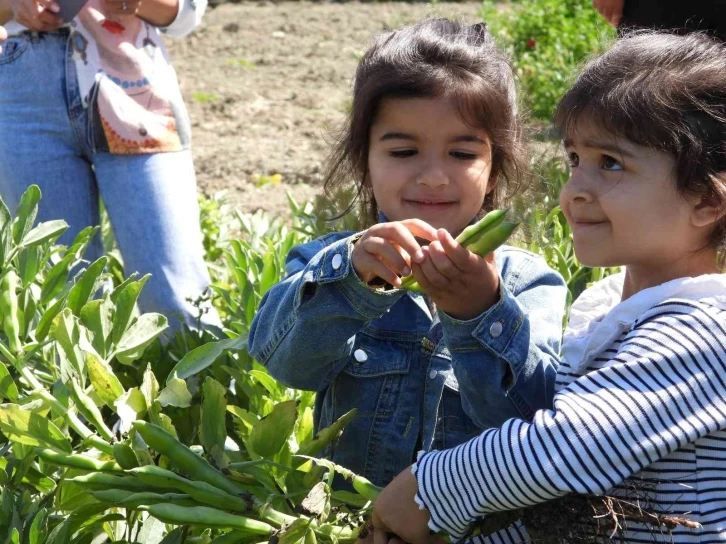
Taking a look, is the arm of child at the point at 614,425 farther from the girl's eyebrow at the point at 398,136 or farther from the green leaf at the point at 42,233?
the green leaf at the point at 42,233

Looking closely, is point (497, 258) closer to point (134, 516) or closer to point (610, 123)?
point (610, 123)

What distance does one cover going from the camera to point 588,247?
179cm

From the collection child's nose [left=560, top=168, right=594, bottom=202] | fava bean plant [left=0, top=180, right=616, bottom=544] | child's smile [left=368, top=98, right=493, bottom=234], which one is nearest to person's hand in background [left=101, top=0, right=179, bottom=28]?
fava bean plant [left=0, top=180, right=616, bottom=544]

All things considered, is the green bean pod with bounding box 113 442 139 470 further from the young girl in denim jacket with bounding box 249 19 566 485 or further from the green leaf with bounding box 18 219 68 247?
the green leaf with bounding box 18 219 68 247

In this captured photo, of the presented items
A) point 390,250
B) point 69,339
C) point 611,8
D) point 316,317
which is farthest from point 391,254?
point 611,8

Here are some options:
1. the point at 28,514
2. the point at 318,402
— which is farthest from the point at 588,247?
the point at 28,514

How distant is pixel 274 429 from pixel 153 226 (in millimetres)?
1440

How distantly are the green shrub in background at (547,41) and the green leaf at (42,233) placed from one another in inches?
142

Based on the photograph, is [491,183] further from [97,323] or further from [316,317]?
[97,323]

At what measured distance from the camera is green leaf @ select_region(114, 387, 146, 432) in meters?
1.97

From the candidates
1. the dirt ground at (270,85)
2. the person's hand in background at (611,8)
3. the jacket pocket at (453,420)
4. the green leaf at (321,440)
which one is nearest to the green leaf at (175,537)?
the green leaf at (321,440)

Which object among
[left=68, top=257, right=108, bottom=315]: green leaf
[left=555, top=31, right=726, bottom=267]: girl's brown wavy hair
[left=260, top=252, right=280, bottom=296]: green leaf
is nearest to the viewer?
[left=555, top=31, right=726, bottom=267]: girl's brown wavy hair

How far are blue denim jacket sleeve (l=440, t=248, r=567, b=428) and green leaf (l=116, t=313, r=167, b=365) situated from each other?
766mm

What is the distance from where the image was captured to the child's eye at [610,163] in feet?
5.78
